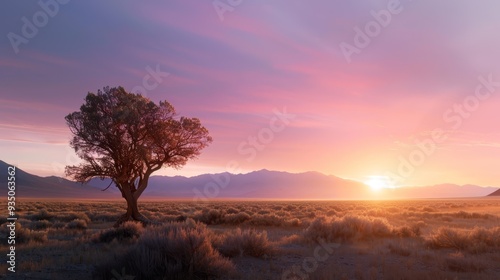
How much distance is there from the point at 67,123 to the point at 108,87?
10.9 feet

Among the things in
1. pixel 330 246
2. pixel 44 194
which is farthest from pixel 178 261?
pixel 44 194

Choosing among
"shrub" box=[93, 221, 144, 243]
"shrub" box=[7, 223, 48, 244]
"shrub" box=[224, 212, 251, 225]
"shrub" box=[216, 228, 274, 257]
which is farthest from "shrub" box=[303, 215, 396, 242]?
"shrub" box=[224, 212, 251, 225]

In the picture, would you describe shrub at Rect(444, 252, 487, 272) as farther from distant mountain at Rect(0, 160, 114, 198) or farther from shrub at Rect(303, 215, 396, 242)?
distant mountain at Rect(0, 160, 114, 198)

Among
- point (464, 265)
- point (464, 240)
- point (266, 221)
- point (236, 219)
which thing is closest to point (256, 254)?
point (464, 265)

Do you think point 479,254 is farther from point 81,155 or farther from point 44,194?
point 44,194

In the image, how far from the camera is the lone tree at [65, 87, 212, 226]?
23.9 metres

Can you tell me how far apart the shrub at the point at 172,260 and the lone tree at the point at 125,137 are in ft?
47.6

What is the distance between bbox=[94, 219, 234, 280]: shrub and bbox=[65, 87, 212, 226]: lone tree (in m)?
14.5

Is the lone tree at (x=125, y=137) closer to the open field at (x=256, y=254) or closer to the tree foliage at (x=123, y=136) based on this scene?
the tree foliage at (x=123, y=136)

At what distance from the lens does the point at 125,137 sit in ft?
81.5

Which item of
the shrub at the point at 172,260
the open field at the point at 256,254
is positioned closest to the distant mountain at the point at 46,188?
the open field at the point at 256,254

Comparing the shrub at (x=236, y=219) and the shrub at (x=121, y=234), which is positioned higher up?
the shrub at (x=121, y=234)

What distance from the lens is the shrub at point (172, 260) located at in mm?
9336

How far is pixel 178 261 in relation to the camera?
9664 mm
